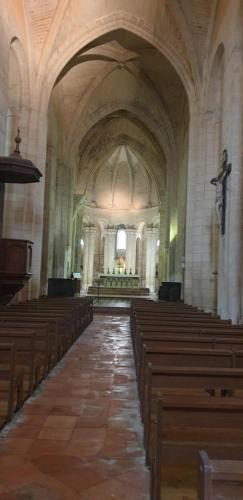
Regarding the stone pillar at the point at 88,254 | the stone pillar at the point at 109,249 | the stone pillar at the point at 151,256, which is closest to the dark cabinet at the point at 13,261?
the stone pillar at the point at 151,256

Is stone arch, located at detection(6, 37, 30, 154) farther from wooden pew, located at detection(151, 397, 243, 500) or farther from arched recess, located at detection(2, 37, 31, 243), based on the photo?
wooden pew, located at detection(151, 397, 243, 500)

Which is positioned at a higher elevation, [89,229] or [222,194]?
[89,229]

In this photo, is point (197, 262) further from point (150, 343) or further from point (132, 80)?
point (132, 80)

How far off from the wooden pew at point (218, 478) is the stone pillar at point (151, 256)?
3293 cm

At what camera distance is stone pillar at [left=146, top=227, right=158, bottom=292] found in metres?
34.3

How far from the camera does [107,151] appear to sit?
32469 mm

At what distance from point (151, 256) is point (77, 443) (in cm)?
3126

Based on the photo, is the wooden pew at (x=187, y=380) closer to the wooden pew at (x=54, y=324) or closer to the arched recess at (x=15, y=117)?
the wooden pew at (x=54, y=324)

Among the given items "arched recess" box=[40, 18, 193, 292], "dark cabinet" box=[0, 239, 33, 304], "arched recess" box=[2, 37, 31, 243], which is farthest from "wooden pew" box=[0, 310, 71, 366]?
"arched recess" box=[40, 18, 193, 292]

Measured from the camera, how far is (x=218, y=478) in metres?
1.30

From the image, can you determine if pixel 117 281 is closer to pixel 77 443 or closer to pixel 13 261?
pixel 13 261

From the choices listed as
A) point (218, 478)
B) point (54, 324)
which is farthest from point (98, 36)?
point (218, 478)

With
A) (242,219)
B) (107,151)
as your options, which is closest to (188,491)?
(242,219)

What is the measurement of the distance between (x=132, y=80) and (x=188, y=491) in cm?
2284
